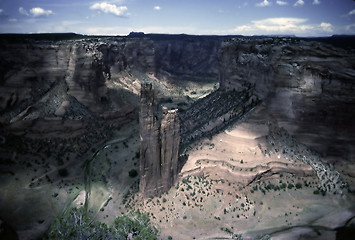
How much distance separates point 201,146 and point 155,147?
832 cm

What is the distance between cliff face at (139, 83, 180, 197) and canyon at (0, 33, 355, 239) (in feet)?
0.39

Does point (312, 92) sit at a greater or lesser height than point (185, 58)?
lesser

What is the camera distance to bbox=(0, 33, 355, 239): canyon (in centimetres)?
2755

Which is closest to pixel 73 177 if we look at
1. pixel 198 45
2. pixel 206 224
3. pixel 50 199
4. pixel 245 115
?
pixel 50 199

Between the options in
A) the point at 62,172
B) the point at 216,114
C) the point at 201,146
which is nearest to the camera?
the point at 201,146

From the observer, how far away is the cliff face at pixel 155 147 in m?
26.5

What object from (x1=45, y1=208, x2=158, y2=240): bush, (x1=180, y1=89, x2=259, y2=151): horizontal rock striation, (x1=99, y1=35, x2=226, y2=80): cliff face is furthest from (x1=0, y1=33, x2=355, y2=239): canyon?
(x1=99, y1=35, x2=226, y2=80): cliff face

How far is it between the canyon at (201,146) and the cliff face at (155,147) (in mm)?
119

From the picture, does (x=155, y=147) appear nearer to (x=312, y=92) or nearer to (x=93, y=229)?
(x=93, y=229)

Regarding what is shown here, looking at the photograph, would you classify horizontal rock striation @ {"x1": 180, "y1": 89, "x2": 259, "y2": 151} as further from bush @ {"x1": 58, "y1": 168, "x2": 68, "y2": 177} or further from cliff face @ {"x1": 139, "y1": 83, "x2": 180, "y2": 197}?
bush @ {"x1": 58, "y1": 168, "x2": 68, "y2": 177}

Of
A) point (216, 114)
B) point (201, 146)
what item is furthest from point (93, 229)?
point (216, 114)

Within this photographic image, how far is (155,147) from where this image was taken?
27453mm

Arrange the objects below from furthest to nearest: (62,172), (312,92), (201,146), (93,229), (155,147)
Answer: (62,172), (201,146), (312,92), (155,147), (93,229)

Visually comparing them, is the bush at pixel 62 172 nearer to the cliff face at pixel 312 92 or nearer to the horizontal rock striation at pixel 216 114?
the horizontal rock striation at pixel 216 114
